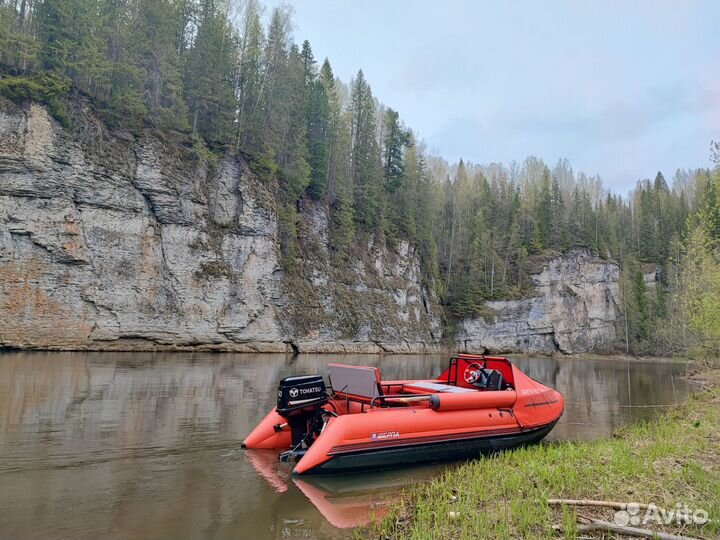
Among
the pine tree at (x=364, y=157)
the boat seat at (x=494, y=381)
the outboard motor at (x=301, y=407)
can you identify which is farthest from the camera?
the pine tree at (x=364, y=157)

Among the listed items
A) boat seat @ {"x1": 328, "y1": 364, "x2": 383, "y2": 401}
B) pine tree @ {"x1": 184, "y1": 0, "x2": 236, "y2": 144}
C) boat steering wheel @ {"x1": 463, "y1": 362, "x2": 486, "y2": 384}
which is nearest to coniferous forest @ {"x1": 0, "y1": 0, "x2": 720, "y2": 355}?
pine tree @ {"x1": 184, "y1": 0, "x2": 236, "y2": 144}

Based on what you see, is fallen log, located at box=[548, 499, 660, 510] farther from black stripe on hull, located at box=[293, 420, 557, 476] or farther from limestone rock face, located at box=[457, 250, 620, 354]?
limestone rock face, located at box=[457, 250, 620, 354]

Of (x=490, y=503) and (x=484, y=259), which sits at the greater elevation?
(x=484, y=259)

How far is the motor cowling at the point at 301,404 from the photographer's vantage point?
25.1 feet

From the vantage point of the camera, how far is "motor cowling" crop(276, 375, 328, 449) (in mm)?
7660

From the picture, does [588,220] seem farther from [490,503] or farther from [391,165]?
[490,503]

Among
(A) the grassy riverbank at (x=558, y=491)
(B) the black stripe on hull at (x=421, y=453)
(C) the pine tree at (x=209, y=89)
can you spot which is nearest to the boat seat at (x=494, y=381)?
(B) the black stripe on hull at (x=421, y=453)

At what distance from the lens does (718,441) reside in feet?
25.2

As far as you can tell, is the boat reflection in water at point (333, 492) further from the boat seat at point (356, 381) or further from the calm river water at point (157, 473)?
the boat seat at point (356, 381)

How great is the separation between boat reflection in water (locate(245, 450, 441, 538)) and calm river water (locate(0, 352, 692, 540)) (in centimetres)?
2

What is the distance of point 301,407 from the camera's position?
771 centimetres

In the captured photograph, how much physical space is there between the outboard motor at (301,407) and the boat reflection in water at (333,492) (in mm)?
475

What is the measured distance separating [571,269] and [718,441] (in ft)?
190

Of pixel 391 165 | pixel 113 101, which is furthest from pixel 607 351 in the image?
pixel 113 101
